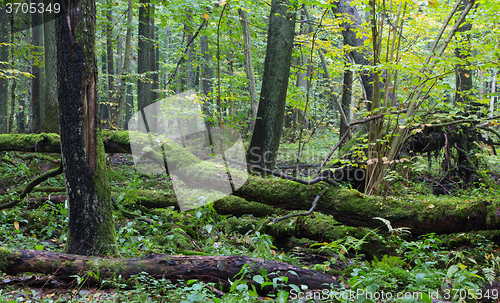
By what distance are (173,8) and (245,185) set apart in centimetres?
686

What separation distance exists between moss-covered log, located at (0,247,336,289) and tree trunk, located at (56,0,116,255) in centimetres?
35

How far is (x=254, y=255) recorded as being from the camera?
3461mm

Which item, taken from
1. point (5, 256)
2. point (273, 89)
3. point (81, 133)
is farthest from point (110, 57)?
point (5, 256)

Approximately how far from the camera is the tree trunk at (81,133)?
10.4 feet

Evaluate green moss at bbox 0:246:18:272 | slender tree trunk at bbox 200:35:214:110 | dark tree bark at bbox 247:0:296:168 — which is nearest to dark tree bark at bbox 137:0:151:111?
slender tree trunk at bbox 200:35:214:110

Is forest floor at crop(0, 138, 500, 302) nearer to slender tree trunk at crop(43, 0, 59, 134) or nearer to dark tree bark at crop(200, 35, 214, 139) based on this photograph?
slender tree trunk at crop(43, 0, 59, 134)

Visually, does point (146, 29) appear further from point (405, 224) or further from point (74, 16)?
point (405, 224)

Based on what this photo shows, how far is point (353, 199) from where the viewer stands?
4.41 metres

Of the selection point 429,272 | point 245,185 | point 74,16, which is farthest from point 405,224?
point 74,16

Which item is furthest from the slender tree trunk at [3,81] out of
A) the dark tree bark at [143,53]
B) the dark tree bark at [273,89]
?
the dark tree bark at [273,89]

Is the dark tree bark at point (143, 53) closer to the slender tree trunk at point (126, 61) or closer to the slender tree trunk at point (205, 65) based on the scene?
the slender tree trunk at point (126, 61)

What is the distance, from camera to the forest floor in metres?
2.62

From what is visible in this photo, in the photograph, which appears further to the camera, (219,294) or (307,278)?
(307,278)

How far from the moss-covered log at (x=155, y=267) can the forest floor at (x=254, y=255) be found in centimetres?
8
